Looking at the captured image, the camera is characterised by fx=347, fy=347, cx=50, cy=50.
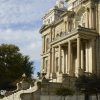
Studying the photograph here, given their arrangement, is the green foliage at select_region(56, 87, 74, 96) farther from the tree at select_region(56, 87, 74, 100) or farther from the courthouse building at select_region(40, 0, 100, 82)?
the courthouse building at select_region(40, 0, 100, 82)

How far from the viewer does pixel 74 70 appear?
1983 inches

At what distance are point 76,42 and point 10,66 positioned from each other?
1862cm

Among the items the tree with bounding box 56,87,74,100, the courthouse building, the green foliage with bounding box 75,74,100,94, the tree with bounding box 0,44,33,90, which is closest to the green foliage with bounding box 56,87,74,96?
the tree with bounding box 56,87,74,100

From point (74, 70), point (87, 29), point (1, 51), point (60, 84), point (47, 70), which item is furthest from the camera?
point (1, 51)

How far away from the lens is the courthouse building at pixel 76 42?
46812mm

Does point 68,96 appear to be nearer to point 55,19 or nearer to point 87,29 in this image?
point 87,29

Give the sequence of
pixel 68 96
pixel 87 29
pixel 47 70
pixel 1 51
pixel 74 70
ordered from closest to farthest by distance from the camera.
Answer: pixel 68 96, pixel 87 29, pixel 74 70, pixel 47 70, pixel 1 51

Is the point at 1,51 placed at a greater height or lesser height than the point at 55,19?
lesser

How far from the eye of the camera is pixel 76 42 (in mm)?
49312

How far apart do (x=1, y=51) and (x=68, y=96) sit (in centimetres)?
3070

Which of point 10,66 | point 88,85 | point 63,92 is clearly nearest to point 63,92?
point 63,92

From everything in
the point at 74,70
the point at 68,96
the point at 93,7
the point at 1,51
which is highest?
the point at 93,7

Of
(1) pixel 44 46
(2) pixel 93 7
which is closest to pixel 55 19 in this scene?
(1) pixel 44 46

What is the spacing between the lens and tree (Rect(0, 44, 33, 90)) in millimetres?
62656
